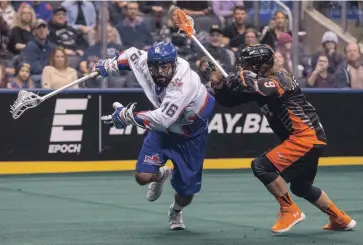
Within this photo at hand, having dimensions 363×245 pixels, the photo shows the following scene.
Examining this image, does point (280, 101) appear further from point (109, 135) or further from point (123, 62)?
point (109, 135)

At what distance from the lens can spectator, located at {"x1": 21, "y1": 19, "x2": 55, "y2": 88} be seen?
44.3 ft

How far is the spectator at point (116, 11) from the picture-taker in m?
14.0

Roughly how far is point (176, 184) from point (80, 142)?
463 centimetres

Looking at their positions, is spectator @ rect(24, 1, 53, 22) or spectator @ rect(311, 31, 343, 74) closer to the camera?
spectator @ rect(24, 1, 53, 22)

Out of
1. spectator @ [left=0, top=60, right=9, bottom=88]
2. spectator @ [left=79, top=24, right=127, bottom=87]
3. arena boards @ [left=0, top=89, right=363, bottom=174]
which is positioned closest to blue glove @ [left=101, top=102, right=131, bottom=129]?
arena boards @ [left=0, top=89, right=363, bottom=174]

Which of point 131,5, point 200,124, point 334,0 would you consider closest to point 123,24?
point 131,5

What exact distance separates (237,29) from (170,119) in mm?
6332

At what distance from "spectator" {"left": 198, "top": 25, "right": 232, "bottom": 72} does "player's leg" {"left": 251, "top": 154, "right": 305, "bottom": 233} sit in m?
5.46

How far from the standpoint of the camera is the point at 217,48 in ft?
46.3

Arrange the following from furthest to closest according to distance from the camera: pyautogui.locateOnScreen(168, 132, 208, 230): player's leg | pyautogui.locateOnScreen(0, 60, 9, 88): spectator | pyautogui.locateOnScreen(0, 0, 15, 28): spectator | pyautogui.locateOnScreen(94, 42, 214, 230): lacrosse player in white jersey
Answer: pyautogui.locateOnScreen(0, 0, 15, 28): spectator < pyautogui.locateOnScreen(0, 60, 9, 88): spectator < pyautogui.locateOnScreen(168, 132, 208, 230): player's leg < pyautogui.locateOnScreen(94, 42, 214, 230): lacrosse player in white jersey

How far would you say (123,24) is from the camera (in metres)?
14.1

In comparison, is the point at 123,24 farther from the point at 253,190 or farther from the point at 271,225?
the point at 271,225

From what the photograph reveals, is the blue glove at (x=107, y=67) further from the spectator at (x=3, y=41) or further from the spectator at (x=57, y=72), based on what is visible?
the spectator at (x=3, y=41)

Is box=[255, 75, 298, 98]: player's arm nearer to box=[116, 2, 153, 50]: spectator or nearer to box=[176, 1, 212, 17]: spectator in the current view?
box=[116, 2, 153, 50]: spectator
